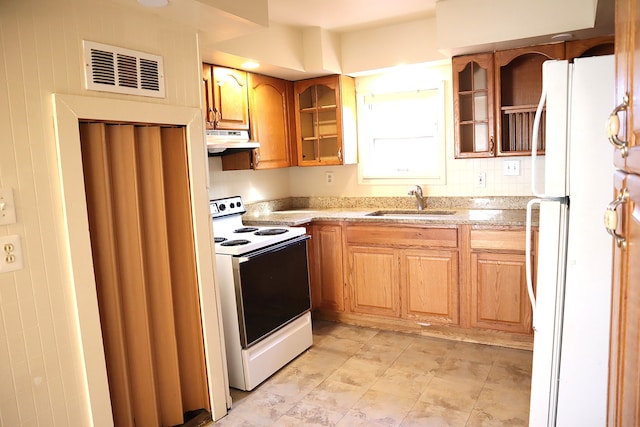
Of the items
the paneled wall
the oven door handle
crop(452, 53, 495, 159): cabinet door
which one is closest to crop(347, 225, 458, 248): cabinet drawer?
the oven door handle

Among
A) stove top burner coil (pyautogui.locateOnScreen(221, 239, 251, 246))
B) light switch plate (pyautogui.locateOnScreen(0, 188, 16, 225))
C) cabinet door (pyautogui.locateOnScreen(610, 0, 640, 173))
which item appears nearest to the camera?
cabinet door (pyautogui.locateOnScreen(610, 0, 640, 173))

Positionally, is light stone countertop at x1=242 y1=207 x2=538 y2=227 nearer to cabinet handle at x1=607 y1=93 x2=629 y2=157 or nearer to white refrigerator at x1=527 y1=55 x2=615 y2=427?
white refrigerator at x1=527 y1=55 x2=615 y2=427

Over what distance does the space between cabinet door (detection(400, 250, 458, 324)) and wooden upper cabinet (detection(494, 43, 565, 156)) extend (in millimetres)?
937

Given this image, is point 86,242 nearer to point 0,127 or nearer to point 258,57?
point 0,127

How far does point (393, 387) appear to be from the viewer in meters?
2.82

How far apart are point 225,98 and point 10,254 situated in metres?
2.05

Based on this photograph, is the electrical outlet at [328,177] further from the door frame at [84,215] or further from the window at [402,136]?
the door frame at [84,215]

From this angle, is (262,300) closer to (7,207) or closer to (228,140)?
(228,140)

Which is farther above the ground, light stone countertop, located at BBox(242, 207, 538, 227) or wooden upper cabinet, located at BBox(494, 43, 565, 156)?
wooden upper cabinet, located at BBox(494, 43, 565, 156)

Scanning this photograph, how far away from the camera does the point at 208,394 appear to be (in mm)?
2543

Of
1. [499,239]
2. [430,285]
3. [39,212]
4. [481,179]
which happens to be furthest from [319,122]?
[39,212]

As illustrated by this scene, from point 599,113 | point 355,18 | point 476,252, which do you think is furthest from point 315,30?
point 599,113

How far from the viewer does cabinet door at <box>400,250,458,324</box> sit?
3.43 meters

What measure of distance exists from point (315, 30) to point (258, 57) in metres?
0.70
